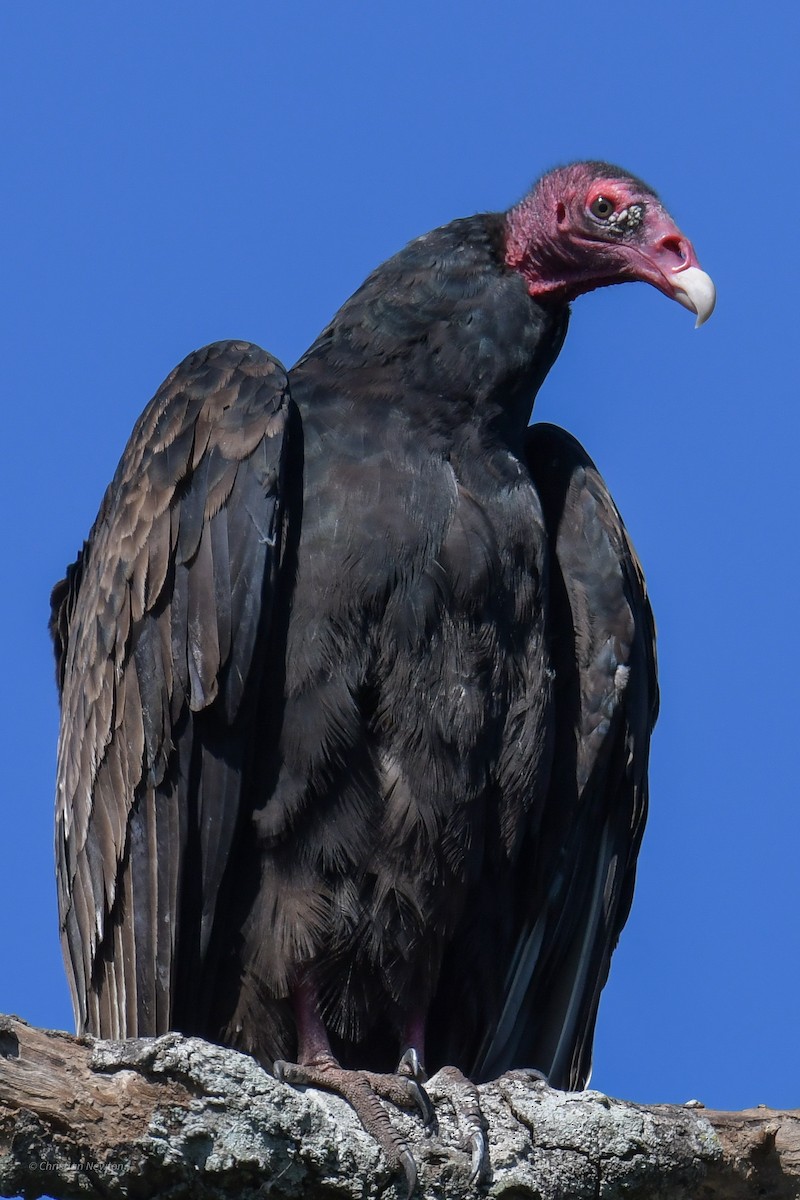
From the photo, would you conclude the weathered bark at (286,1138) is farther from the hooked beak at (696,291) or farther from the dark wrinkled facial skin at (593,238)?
the dark wrinkled facial skin at (593,238)

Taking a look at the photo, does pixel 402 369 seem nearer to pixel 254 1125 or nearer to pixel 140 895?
pixel 140 895

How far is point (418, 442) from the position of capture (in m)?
5.67

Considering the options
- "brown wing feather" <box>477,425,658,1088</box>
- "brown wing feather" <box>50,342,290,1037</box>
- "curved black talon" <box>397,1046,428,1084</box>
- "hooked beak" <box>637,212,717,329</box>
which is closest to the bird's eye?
"hooked beak" <box>637,212,717,329</box>

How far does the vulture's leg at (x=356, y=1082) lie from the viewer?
176 inches

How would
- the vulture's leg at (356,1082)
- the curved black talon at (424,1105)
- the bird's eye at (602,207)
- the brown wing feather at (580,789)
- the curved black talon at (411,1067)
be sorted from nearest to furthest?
the vulture's leg at (356,1082) → the curved black talon at (424,1105) → the curved black talon at (411,1067) → the brown wing feather at (580,789) → the bird's eye at (602,207)

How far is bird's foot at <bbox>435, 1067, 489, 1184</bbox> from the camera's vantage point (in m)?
4.48

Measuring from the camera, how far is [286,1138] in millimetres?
4215

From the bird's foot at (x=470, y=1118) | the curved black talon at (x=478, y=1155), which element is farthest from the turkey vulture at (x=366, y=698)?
the curved black talon at (x=478, y=1155)

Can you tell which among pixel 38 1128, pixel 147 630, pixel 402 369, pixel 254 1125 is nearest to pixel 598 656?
pixel 402 369

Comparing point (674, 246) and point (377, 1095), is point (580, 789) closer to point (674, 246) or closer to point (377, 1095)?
point (377, 1095)

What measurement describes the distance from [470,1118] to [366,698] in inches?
52.0

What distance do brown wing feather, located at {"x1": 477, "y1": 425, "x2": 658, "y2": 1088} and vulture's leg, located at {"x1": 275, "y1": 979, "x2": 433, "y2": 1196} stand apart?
2.28 ft

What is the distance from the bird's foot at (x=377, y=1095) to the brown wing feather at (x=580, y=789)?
0.95 metres

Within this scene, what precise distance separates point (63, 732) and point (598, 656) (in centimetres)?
180
